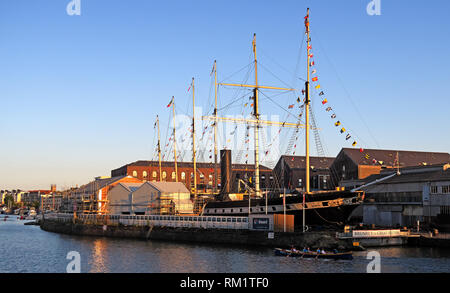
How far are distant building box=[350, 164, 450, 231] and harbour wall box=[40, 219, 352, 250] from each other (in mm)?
16468

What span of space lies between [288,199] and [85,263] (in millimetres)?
30052

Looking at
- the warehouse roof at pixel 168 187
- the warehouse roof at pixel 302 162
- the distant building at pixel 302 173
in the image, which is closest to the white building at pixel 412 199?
the distant building at pixel 302 173

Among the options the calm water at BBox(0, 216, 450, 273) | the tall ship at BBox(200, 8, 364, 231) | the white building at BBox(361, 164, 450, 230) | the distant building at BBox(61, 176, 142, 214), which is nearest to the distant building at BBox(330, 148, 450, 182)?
the white building at BBox(361, 164, 450, 230)

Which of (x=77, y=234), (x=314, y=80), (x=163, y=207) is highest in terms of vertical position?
(x=314, y=80)

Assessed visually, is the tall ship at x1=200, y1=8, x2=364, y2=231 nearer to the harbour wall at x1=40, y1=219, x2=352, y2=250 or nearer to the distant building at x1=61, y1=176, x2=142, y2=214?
the harbour wall at x1=40, y1=219, x2=352, y2=250

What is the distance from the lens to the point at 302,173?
410ft

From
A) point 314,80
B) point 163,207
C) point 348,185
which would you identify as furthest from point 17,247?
point 348,185

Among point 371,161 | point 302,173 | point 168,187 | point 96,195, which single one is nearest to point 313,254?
point 168,187

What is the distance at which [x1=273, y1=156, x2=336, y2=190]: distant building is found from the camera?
117m

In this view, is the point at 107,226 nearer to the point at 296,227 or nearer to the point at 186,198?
the point at 186,198

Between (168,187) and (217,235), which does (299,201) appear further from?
(168,187)

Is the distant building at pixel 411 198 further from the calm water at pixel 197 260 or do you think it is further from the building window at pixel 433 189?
the calm water at pixel 197 260

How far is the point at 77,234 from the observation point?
3494 inches
